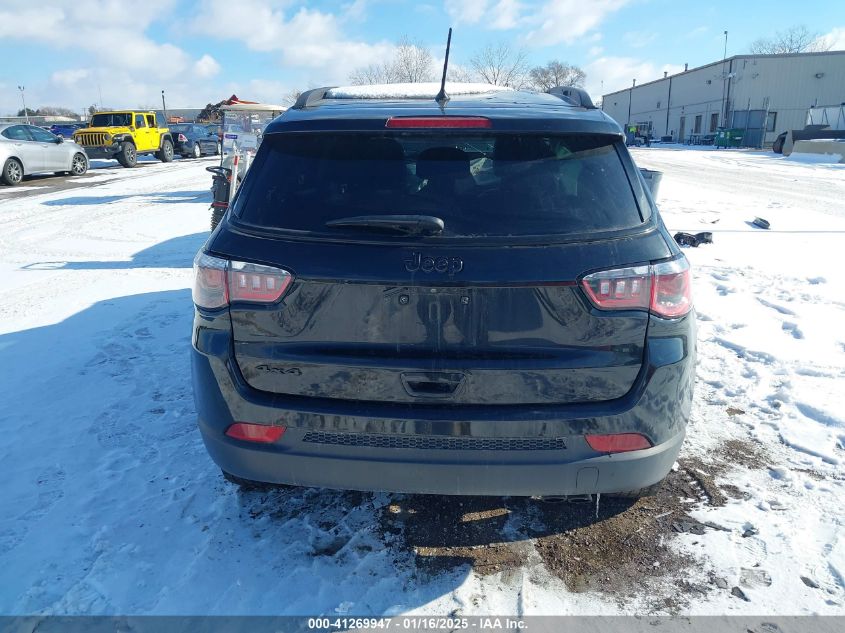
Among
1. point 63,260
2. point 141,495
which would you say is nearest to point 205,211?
point 63,260

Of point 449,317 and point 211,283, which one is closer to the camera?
point 449,317

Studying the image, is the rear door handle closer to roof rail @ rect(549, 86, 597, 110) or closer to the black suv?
the black suv

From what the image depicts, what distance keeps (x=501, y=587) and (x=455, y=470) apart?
0.64 m

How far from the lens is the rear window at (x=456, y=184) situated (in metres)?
2.21

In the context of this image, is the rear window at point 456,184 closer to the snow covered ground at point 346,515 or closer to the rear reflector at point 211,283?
the rear reflector at point 211,283

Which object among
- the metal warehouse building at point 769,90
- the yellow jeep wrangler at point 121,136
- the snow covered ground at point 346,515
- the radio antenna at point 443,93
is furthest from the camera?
the metal warehouse building at point 769,90

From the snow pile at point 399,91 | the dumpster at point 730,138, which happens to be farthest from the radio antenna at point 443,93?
the dumpster at point 730,138

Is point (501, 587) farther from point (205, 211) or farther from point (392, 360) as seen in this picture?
point (205, 211)

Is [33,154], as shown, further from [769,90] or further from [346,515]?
[769,90]

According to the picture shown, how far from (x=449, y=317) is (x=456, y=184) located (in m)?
0.53

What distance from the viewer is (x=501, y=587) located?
2.41m

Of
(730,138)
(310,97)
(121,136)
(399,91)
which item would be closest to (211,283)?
(310,97)

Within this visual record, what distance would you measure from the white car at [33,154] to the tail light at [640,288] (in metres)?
19.7

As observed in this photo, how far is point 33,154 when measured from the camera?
18.0 m
